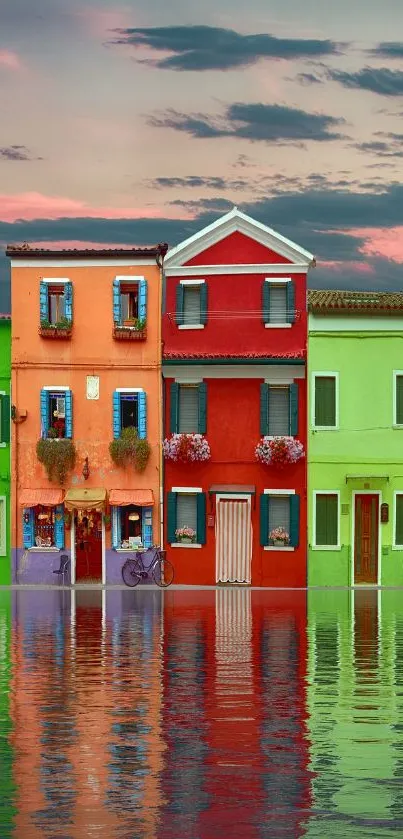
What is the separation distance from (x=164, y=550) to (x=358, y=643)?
617 inches

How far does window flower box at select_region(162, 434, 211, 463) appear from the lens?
147ft

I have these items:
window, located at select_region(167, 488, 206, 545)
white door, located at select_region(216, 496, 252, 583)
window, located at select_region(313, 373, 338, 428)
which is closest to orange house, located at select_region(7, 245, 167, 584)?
window, located at select_region(167, 488, 206, 545)

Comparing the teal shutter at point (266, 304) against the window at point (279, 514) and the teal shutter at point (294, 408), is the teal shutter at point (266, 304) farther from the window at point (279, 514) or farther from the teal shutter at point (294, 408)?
the window at point (279, 514)

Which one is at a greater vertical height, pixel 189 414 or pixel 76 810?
pixel 189 414

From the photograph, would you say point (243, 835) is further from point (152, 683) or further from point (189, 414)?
point (189, 414)

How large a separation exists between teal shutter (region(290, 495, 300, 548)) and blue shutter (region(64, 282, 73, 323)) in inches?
351

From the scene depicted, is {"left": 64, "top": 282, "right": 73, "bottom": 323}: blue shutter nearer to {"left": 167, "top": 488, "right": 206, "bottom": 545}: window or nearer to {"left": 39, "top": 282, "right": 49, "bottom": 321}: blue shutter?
{"left": 39, "top": 282, "right": 49, "bottom": 321}: blue shutter

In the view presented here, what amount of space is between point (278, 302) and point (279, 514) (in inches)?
257

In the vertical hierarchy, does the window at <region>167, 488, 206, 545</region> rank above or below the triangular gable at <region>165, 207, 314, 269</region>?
below

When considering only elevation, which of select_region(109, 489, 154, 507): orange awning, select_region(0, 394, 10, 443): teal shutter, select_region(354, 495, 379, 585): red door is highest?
select_region(0, 394, 10, 443): teal shutter

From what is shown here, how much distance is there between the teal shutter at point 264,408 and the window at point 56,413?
235 inches

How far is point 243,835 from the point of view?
14.3 metres

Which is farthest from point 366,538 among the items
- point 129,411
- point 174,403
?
point 129,411

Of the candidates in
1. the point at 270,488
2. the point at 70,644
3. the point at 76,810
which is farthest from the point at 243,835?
the point at 270,488
